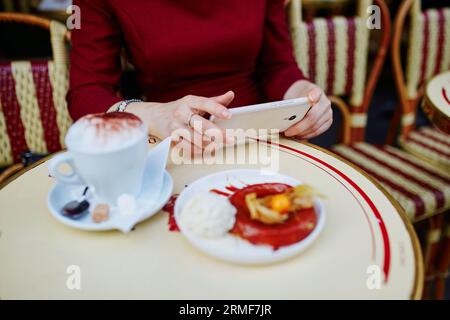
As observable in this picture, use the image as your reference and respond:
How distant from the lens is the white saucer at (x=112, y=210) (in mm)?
648

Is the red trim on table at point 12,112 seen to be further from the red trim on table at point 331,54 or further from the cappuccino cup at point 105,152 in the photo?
the red trim on table at point 331,54

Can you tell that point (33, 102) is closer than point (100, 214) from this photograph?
No

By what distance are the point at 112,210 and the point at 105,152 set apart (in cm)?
15

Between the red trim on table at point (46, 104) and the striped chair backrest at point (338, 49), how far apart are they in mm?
902

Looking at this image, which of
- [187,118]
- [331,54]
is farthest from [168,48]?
[331,54]

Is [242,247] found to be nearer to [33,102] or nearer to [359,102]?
[33,102]

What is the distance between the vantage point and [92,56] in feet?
3.60

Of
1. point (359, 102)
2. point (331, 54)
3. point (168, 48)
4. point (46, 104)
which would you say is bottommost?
point (359, 102)

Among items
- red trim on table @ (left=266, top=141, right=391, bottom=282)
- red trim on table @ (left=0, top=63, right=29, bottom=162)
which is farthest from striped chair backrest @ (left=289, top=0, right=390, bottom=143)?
red trim on table @ (left=0, top=63, right=29, bottom=162)

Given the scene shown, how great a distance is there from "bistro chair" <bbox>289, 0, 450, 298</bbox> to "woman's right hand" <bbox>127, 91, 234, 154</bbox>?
29.1 inches

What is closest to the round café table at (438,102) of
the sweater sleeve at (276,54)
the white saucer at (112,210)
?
the sweater sleeve at (276,54)

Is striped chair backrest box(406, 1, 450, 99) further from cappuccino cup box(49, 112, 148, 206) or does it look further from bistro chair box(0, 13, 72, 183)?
cappuccino cup box(49, 112, 148, 206)
